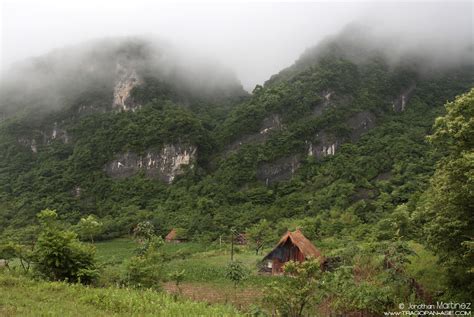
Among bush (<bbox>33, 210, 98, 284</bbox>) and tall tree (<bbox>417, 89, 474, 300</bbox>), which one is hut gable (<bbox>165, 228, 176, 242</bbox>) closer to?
bush (<bbox>33, 210, 98, 284</bbox>)

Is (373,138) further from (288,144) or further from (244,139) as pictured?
(244,139)

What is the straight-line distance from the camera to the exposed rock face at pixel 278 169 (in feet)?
309

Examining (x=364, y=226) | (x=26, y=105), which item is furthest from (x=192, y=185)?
(x=26, y=105)

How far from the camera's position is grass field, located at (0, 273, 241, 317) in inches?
468

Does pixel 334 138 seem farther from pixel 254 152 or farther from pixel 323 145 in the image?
pixel 254 152

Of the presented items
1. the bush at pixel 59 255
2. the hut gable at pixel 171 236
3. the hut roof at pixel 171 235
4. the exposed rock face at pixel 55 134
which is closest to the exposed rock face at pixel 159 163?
the exposed rock face at pixel 55 134

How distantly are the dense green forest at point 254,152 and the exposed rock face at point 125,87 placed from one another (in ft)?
7.11

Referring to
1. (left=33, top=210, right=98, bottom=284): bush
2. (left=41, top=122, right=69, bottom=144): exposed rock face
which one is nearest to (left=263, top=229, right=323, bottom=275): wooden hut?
(left=33, top=210, right=98, bottom=284): bush

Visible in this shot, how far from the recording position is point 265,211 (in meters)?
75.9

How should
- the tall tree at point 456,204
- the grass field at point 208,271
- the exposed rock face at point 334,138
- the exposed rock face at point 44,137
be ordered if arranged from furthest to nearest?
the exposed rock face at point 44,137
the exposed rock face at point 334,138
the grass field at point 208,271
the tall tree at point 456,204

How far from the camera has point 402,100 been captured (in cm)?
10669

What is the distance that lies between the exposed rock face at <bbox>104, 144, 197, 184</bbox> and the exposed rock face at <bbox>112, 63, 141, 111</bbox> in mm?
21322

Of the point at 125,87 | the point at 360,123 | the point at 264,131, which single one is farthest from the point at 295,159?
the point at 125,87

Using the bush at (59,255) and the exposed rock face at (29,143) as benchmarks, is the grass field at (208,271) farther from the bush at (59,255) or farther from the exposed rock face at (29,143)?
the exposed rock face at (29,143)
